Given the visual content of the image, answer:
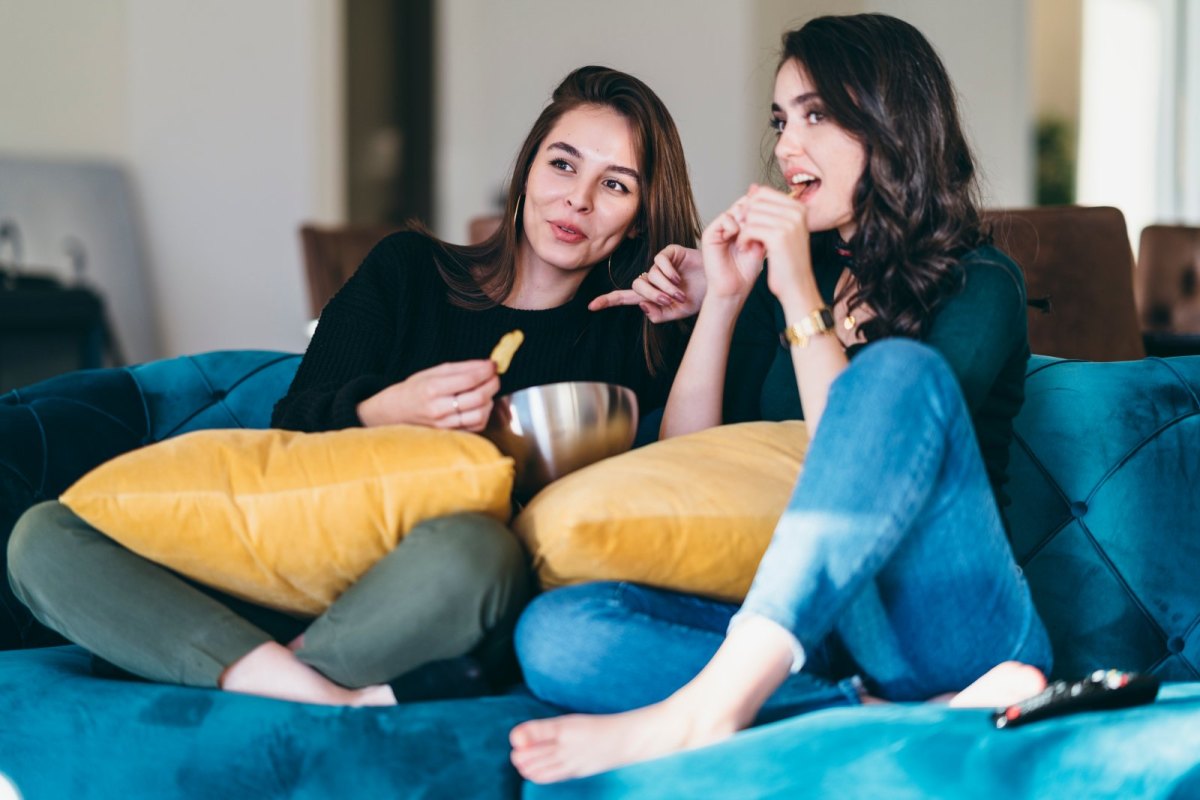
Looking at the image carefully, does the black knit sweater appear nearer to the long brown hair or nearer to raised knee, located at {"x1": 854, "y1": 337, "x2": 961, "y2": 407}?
the long brown hair

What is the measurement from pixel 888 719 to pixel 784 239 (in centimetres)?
56

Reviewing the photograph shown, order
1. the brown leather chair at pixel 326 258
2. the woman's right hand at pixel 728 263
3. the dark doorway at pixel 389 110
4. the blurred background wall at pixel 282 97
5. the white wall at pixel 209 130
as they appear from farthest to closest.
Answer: the dark doorway at pixel 389 110 < the white wall at pixel 209 130 < the blurred background wall at pixel 282 97 < the brown leather chair at pixel 326 258 < the woman's right hand at pixel 728 263

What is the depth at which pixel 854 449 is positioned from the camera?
1179 millimetres

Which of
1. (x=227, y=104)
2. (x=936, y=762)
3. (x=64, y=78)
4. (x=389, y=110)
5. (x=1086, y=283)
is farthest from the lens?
(x=389, y=110)

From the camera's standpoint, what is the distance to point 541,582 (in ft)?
4.47

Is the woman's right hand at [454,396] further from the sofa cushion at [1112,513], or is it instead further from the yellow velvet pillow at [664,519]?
the sofa cushion at [1112,513]

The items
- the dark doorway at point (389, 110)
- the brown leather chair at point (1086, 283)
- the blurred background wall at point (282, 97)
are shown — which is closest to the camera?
the brown leather chair at point (1086, 283)

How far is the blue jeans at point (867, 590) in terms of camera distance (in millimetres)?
1171

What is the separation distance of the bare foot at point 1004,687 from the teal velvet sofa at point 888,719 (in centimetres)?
8

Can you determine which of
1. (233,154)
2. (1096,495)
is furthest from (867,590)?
(233,154)

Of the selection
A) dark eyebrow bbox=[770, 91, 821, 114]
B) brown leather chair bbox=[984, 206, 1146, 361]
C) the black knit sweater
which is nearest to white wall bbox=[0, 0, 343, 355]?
brown leather chair bbox=[984, 206, 1146, 361]

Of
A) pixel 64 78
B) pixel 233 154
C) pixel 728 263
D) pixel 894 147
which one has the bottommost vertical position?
pixel 728 263

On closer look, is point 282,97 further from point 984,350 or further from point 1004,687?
point 1004,687

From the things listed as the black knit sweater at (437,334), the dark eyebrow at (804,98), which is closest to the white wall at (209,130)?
the black knit sweater at (437,334)
